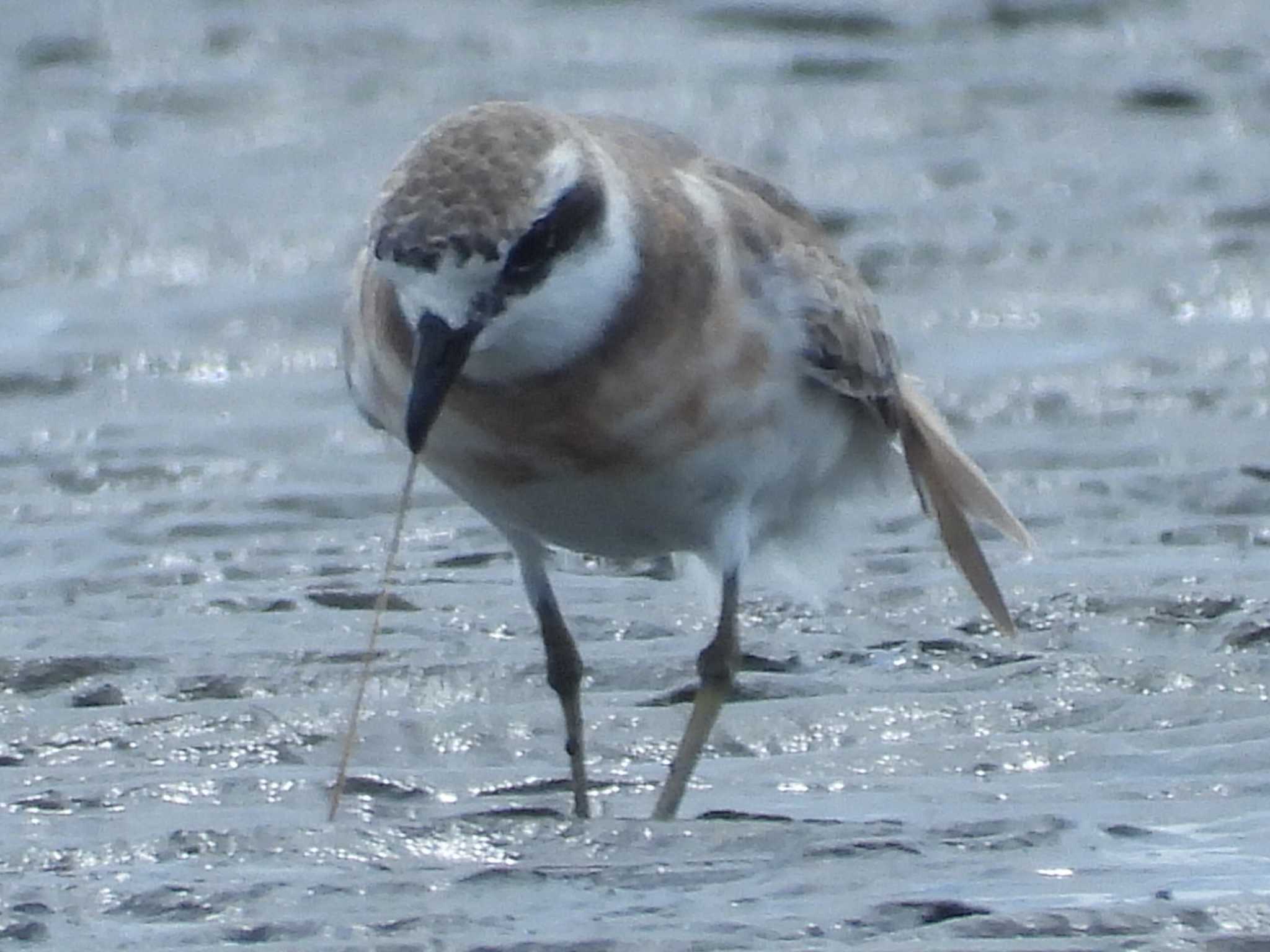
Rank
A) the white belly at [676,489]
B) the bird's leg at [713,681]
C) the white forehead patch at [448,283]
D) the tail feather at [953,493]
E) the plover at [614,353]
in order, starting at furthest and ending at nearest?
the tail feather at [953,493], the bird's leg at [713,681], the white belly at [676,489], the plover at [614,353], the white forehead patch at [448,283]

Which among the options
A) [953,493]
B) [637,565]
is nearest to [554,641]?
[953,493]

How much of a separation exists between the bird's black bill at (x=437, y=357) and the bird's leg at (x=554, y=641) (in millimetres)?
1311

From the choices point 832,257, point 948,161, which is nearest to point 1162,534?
point 832,257

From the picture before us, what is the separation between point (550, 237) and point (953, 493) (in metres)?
2.26

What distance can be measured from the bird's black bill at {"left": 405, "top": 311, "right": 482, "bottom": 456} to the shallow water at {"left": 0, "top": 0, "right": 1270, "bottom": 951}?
0.75 meters

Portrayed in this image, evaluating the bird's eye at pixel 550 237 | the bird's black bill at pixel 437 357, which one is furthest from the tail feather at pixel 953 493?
the bird's black bill at pixel 437 357

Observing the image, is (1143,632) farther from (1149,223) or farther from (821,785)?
(1149,223)

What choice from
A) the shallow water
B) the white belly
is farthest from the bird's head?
the shallow water

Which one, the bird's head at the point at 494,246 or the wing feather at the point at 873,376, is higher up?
the bird's head at the point at 494,246

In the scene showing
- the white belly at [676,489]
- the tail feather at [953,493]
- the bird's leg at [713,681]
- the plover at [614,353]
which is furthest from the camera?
the tail feather at [953,493]

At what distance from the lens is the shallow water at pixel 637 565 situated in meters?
5.27

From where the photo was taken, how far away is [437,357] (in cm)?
530

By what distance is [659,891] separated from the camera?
5.15 meters

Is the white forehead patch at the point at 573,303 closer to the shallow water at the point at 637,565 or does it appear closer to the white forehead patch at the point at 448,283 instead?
the white forehead patch at the point at 448,283
